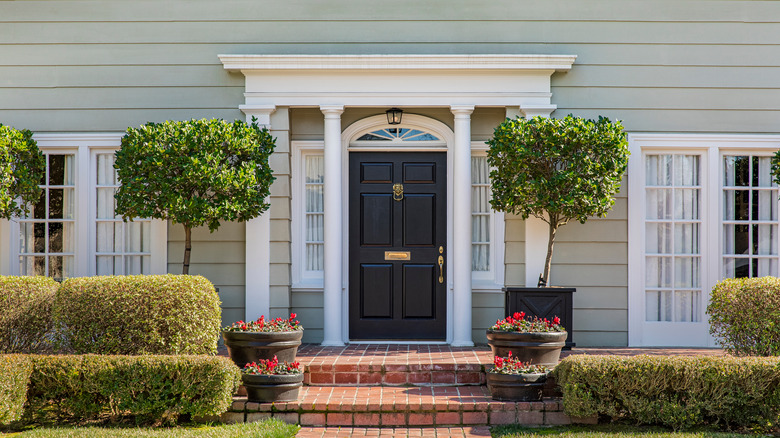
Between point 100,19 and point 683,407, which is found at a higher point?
point 100,19

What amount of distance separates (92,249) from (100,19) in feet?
7.81

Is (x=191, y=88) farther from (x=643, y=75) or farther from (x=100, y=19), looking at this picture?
(x=643, y=75)

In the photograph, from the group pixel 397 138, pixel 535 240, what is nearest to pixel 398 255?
pixel 397 138

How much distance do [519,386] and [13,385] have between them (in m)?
3.69

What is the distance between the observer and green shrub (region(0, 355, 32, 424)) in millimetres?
5156

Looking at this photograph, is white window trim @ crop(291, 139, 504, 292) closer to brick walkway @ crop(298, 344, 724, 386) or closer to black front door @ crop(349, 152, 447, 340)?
black front door @ crop(349, 152, 447, 340)

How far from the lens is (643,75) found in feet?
24.8

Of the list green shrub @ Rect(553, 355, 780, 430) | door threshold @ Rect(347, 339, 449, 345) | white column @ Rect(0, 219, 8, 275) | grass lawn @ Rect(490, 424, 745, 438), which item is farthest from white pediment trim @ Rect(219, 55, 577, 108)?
grass lawn @ Rect(490, 424, 745, 438)

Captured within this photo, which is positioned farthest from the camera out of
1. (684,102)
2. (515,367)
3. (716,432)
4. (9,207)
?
(684,102)

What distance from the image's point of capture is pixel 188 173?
21.8ft

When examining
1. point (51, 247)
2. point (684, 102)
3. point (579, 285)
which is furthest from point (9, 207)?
point (684, 102)

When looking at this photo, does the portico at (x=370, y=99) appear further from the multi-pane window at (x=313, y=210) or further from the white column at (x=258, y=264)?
the multi-pane window at (x=313, y=210)

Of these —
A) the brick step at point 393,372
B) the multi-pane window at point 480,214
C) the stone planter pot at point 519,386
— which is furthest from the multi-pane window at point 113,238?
the stone planter pot at point 519,386

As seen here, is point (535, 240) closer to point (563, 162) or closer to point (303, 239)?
point (563, 162)
